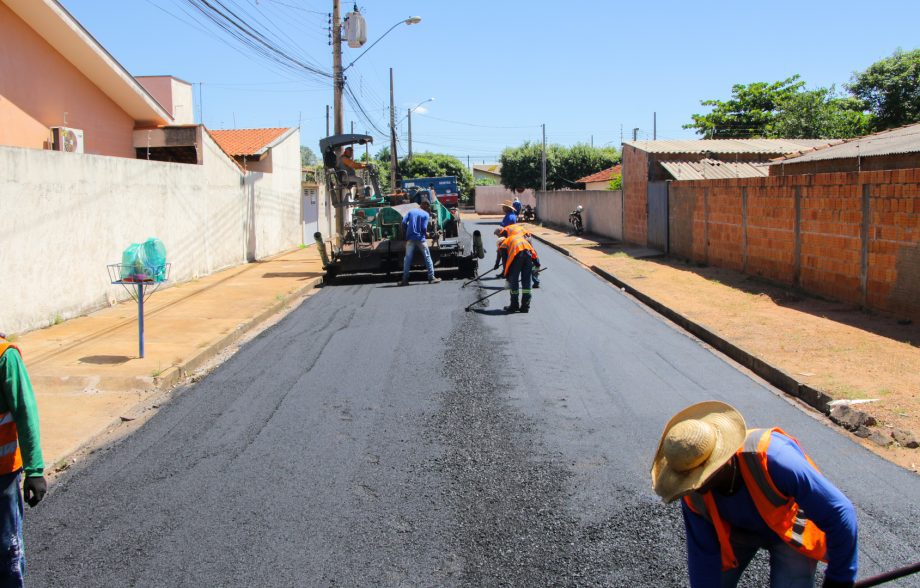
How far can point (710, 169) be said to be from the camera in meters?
24.5

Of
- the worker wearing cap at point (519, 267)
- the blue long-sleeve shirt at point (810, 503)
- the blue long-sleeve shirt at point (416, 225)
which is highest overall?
the blue long-sleeve shirt at point (416, 225)

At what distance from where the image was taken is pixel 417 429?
23.0 ft

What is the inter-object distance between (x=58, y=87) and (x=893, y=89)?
1337 inches

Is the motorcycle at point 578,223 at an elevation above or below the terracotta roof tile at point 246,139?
below

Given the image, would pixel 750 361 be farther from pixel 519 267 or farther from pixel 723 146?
pixel 723 146

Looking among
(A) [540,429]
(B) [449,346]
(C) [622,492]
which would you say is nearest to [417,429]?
(A) [540,429]

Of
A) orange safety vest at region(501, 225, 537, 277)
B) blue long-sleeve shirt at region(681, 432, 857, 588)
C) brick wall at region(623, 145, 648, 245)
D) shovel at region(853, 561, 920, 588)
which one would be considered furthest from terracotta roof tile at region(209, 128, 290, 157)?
shovel at region(853, 561, 920, 588)

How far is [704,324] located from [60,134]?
1294cm

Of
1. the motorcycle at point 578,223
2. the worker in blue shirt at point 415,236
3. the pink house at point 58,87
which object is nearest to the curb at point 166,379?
the worker in blue shirt at point 415,236

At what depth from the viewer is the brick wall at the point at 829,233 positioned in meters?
11.0

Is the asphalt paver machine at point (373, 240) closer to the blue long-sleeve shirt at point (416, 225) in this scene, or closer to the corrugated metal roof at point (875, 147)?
the blue long-sleeve shirt at point (416, 225)

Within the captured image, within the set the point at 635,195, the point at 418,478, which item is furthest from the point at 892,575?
the point at 635,195

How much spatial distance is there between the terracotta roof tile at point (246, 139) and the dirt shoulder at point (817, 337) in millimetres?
14554

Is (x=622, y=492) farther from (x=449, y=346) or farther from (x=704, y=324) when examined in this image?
(x=704, y=324)
